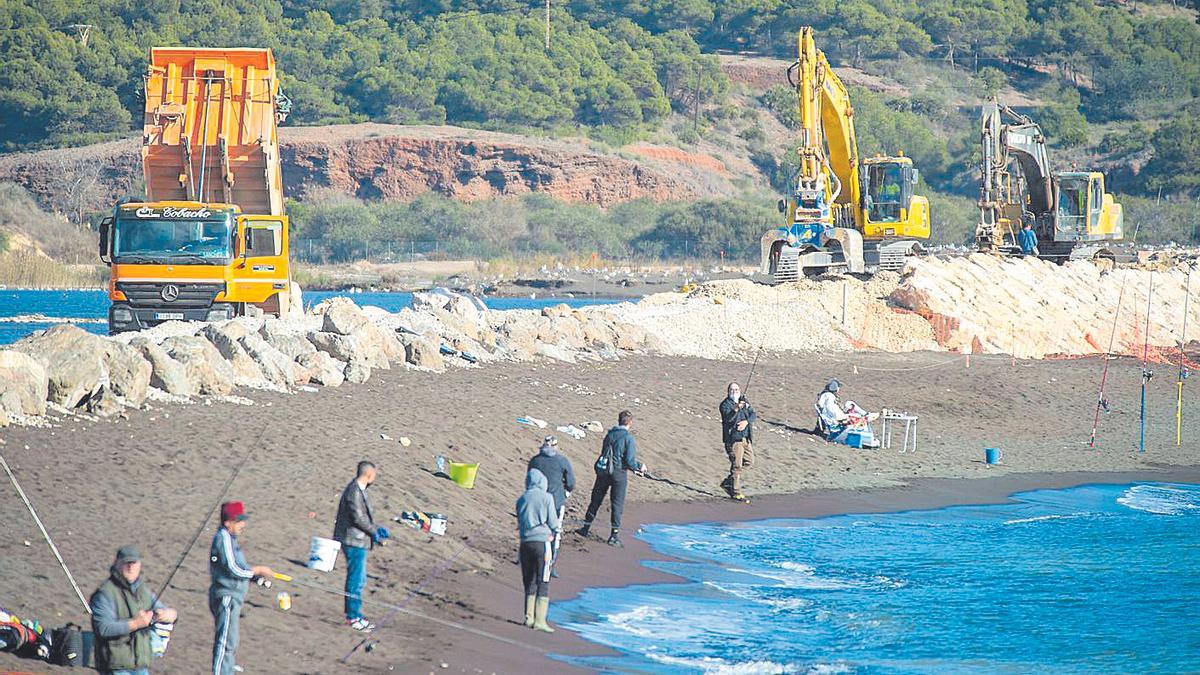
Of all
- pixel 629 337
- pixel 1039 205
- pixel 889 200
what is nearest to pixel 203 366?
pixel 629 337

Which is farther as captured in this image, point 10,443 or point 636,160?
point 636,160

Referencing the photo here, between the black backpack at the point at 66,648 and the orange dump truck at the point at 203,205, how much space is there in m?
15.4

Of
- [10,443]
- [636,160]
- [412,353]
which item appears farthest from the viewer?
[636,160]

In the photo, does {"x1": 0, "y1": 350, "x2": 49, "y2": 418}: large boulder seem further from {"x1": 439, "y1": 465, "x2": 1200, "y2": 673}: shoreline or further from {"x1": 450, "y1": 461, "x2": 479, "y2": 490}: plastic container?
{"x1": 439, "y1": 465, "x2": 1200, "y2": 673}: shoreline

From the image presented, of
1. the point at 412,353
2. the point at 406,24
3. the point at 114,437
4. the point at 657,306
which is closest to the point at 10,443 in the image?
the point at 114,437

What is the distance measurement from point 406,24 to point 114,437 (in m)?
124

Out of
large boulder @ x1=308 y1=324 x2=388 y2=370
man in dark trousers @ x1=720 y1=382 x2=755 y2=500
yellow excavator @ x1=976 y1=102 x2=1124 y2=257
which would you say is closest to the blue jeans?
man in dark trousers @ x1=720 y1=382 x2=755 y2=500

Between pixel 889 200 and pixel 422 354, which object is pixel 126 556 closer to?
pixel 422 354

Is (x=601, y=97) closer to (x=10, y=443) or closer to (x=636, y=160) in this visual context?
(x=636, y=160)

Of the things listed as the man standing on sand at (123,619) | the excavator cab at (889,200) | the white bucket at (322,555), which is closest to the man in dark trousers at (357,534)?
the white bucket at (322,555)

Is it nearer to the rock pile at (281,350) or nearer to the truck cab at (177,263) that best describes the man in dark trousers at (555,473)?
the rock pile at (281,350)

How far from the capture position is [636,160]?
113 meters

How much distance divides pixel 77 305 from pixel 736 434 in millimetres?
54704

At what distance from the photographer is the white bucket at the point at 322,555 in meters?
12.2
